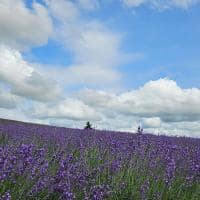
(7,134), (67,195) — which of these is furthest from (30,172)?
(7,134)

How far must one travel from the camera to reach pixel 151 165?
4.88 meters

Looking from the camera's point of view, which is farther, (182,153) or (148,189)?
(182,153)

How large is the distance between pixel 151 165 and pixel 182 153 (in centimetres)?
112

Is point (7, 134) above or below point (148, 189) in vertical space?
above

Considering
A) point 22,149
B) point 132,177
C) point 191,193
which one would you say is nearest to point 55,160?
point 132,177

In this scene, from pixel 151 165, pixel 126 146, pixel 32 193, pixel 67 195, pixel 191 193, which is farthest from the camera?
pixel 126 146

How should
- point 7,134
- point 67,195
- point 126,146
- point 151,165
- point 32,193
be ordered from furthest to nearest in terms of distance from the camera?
point 7,134 → point 126,146 → point 151,165 → point 32,193 → point 67,195

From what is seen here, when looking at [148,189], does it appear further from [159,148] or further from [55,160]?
[159,148]

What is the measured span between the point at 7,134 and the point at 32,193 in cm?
465

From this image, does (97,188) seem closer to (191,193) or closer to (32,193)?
(32,193)

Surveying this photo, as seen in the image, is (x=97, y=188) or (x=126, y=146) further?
(x=126, y=146)

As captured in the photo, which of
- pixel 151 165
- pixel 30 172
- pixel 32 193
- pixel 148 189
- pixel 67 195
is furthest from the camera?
pixel 151 165

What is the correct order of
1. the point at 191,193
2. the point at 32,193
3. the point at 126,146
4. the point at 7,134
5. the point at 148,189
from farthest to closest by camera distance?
the point at 7,134, the point at 126,146, the point at 191,193, the point at 148,189, the point at 32,193

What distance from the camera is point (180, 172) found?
4.96 meters
